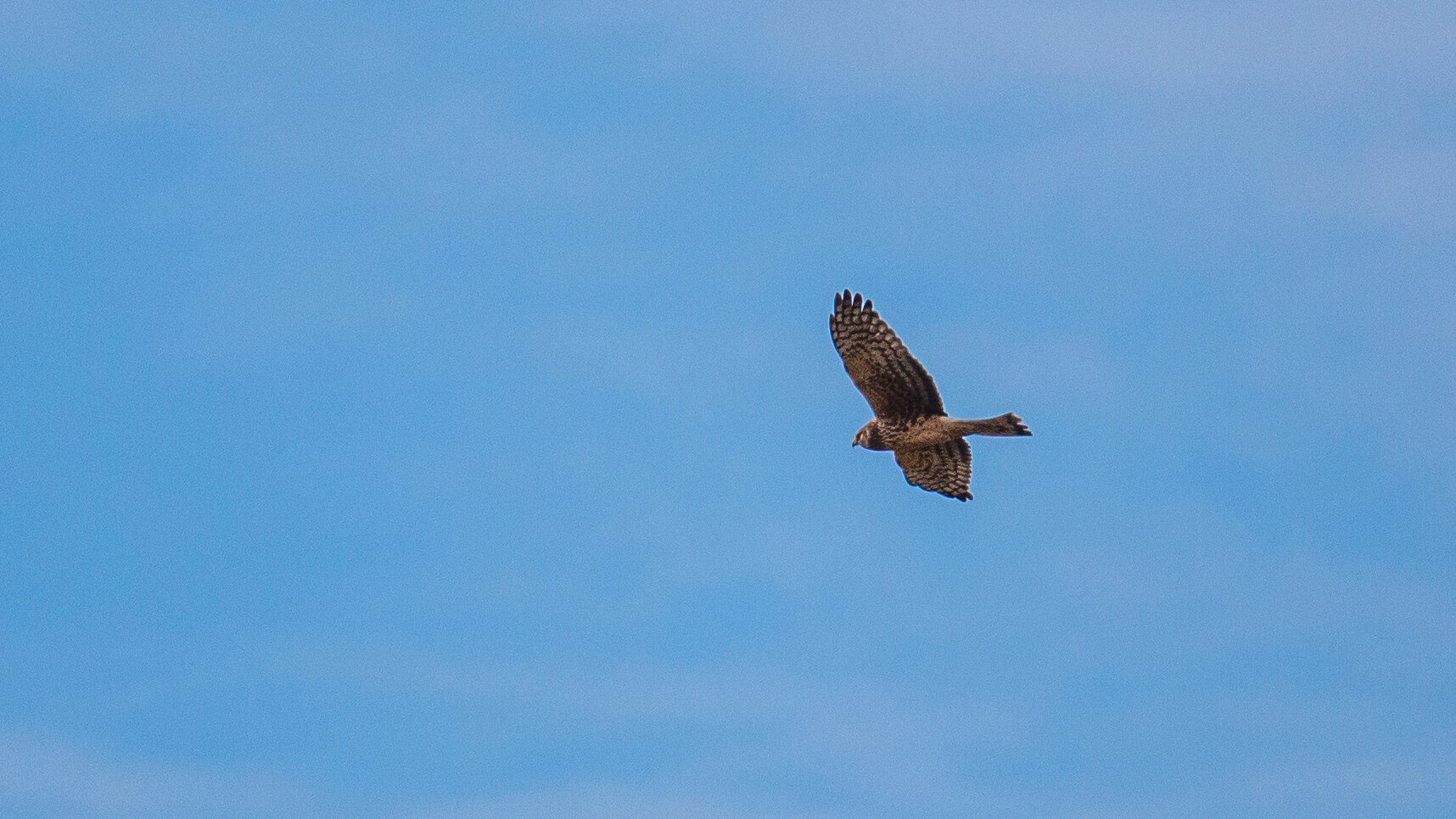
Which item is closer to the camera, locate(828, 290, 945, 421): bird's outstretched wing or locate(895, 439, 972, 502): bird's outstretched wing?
locate(828, 290, 945, 421): bird's outstretched wing

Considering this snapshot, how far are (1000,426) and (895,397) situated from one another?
5.00 feet

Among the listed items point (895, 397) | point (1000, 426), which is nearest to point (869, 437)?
point (895, 397)

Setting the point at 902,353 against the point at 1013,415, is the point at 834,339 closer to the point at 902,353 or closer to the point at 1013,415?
the point at 902,353

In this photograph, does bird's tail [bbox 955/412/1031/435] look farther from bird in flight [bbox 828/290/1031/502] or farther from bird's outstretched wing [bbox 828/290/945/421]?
bird's outstretched wing [bbox 828/290/945/421]

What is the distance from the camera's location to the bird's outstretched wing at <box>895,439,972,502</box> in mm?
24094

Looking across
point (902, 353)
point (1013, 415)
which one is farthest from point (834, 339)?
point (1013, 415)

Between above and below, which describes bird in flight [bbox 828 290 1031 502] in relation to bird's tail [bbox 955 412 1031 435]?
above

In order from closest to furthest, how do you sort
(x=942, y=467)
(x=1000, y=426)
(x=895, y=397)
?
(x=1000, y=426) < (x=895, y=397) < (x=942, y=467)

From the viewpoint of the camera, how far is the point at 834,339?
22359 mm

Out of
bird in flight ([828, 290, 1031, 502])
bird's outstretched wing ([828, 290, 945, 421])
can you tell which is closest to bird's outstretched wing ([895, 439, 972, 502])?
bird in flight ([828, 290, 1031, 502])

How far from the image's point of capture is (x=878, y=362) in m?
22.3

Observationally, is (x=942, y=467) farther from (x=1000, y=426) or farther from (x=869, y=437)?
(x=1000, y=426)

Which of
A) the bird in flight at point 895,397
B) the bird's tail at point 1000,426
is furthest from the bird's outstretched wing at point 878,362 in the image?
the bird's tail at point 1000,426

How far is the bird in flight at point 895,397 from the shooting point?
22.0 meters
